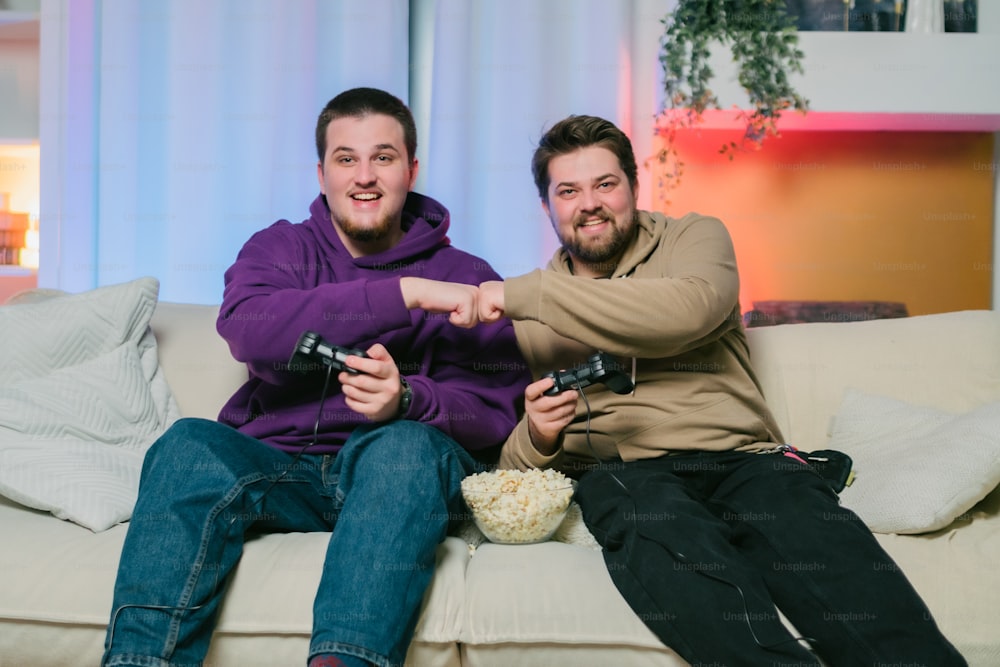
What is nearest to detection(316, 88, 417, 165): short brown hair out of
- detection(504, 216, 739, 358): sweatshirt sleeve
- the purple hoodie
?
the purple hoodie

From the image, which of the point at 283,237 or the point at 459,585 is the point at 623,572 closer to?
the point at 459,585

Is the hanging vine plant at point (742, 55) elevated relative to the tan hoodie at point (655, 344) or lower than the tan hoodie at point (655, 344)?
elevated

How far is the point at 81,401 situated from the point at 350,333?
613 mm

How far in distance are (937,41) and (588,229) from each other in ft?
4.18

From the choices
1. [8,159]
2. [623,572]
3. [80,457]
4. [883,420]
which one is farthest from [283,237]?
[8,159]

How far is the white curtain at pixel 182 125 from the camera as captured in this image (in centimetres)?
240

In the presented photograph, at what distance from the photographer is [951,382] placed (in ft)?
5.75

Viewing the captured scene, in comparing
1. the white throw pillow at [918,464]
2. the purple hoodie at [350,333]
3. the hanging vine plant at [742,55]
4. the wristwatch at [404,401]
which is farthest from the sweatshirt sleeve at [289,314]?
the hanging vine plant at [742,55]

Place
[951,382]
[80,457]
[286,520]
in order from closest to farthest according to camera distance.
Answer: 1. [286,520]
2. [80,457]
3. [951,382]

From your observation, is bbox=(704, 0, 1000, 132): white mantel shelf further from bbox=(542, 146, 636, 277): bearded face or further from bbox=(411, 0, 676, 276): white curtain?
bbox=(542, 146, 636, 277): bearded face

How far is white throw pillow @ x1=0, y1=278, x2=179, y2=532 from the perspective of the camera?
144 cm

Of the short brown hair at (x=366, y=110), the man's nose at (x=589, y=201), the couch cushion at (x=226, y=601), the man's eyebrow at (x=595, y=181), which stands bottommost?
the couch cushion at (x=226, y=601)

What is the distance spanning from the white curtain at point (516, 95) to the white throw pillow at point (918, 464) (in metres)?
1.03

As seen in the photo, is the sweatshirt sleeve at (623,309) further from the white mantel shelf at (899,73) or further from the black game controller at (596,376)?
the white mantel shelf at (899,73)
